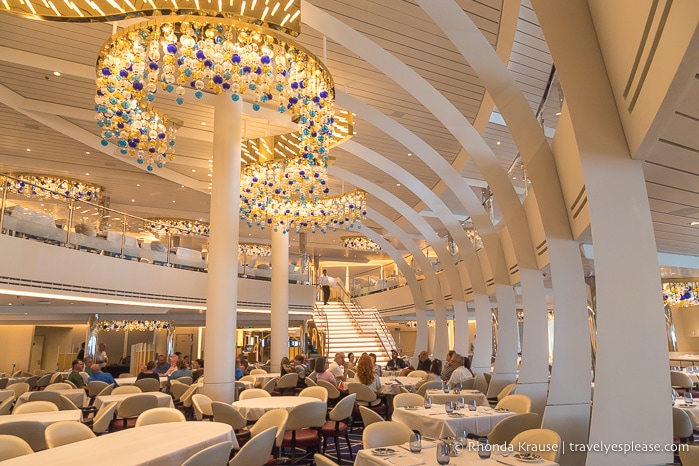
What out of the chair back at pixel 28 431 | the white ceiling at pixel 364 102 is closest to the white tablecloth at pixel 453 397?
the white ceiling at pixel 364 102

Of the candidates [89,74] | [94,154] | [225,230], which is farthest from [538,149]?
[94,154]

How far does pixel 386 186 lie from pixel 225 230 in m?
9.15

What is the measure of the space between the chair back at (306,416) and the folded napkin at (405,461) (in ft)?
8.28

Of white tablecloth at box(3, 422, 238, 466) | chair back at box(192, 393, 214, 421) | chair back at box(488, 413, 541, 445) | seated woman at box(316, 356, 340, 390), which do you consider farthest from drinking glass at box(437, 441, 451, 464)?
seated woman at box(316, 356, 340, 390)

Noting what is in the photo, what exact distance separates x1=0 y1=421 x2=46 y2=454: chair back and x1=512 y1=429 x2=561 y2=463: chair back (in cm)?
511

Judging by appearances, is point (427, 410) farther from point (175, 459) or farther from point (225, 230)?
point (225, 230)

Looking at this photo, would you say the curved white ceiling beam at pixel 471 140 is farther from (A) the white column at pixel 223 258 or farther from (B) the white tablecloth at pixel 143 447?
(B) the white tablecloth at pixel 143 447

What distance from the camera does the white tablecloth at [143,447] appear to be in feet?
13.3

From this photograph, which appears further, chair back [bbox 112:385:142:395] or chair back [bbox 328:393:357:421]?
chair back [bbox 112:385:142:395]

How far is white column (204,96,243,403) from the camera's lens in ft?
29.1

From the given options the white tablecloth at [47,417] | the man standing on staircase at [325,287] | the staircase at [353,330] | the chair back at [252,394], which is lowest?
the white tablecloth at [47,417]

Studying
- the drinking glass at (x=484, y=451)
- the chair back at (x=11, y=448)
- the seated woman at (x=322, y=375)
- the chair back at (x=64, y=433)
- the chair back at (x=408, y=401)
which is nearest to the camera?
the drinking glass at (x=484, y=451)

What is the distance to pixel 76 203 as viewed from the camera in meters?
11.4

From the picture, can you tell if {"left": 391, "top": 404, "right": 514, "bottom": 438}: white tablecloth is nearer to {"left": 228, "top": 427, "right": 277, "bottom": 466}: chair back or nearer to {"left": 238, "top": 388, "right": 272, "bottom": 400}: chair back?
→ {"left": 228, "top": 427, "right": 277, "bottom": 466}: chair back
